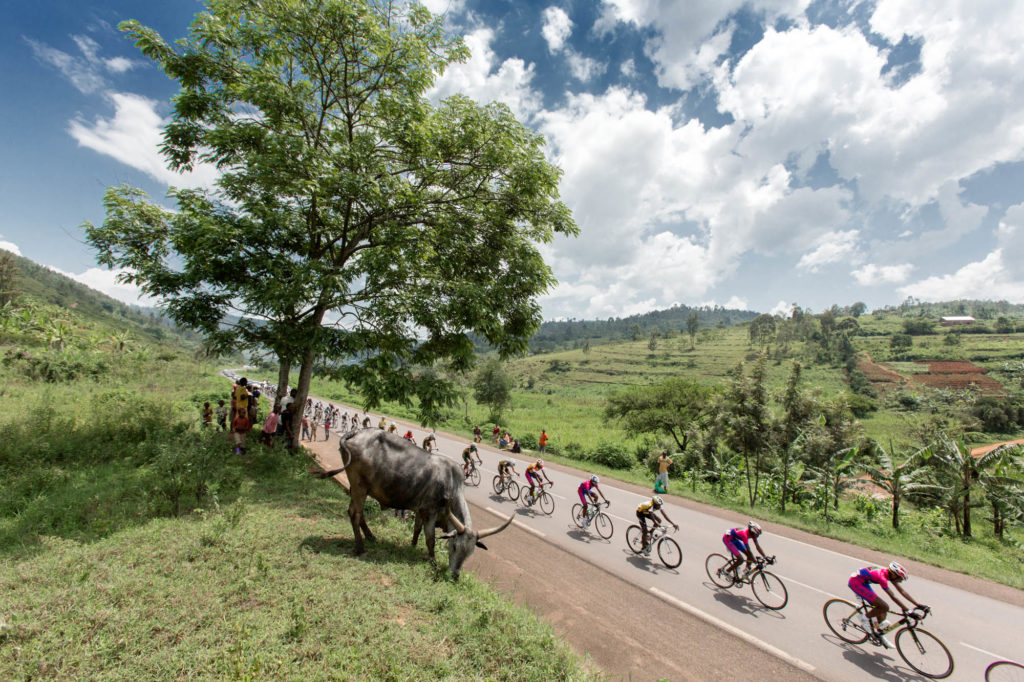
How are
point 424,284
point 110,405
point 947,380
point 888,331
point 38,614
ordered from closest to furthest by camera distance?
point 38,614 < point 424,284 < point 110,405 < point 947,380 < point 888,331

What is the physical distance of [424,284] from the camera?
32.7 feet

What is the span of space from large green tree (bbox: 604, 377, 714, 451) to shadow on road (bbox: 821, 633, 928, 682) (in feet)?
71.4

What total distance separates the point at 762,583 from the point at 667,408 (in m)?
22.8

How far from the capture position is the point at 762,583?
827 cm

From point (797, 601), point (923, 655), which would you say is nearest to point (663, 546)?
point (797, 601)

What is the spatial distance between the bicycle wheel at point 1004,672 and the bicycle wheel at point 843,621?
146 centimetres

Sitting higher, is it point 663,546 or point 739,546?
point 739,546

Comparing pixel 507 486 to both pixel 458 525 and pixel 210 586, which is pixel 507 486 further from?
pixel 210 586

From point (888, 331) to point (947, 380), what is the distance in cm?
6546

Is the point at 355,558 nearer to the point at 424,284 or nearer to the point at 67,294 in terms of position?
the point at 424,284

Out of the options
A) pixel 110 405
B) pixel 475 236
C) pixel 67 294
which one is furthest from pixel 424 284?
pixel 67 294

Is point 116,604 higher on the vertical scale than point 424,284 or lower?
lower

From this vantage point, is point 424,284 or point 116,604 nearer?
point 116,604

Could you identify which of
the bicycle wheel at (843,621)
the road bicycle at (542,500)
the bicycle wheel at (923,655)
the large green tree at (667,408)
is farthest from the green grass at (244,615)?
the large green tree at (667,408)
